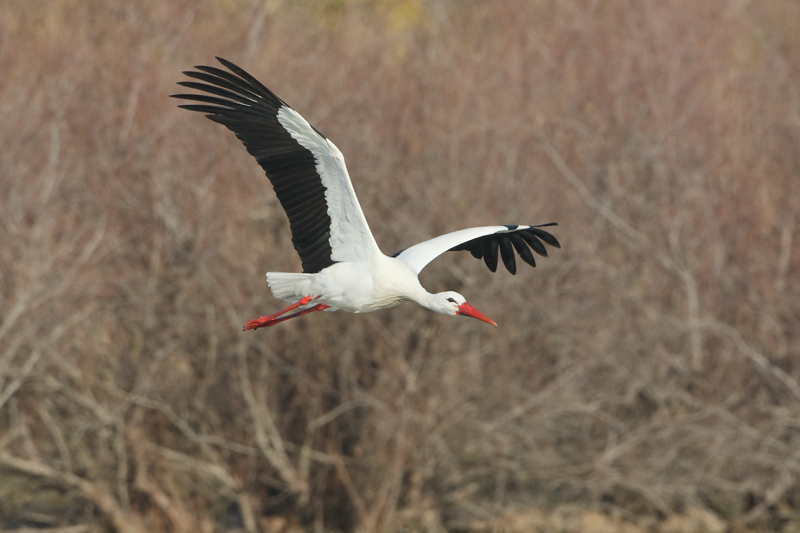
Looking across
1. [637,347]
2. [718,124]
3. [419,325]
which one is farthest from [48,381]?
[718,124]

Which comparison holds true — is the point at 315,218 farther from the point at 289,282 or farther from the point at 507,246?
the point at 507,246

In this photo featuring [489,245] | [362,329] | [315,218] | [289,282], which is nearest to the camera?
[289,282]

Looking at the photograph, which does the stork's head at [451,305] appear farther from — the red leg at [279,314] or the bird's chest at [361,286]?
the red leg at [279,314]

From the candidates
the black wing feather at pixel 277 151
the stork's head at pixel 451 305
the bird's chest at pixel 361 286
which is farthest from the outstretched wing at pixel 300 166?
the stork's head at pixel 451 305

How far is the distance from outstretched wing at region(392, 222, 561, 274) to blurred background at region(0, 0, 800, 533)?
3807 mm

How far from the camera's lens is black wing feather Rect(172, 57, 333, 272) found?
795cm

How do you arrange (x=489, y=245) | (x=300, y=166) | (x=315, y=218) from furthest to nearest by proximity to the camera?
(x=489, y=245), (x=315, y=218), (x=300, y=166)

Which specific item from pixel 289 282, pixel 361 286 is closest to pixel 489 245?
pixel 361 286

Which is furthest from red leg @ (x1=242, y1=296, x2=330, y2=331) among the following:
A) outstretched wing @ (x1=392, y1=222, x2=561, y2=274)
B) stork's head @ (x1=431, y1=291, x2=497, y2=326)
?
stork's head @ (x1=431, y1=291, x2=497, y2=326)

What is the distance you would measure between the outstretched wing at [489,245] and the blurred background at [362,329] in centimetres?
381

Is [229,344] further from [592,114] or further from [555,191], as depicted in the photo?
[592,114]

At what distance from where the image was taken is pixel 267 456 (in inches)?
553

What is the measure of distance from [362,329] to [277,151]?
237 inches

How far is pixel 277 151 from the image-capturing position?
322 inches
